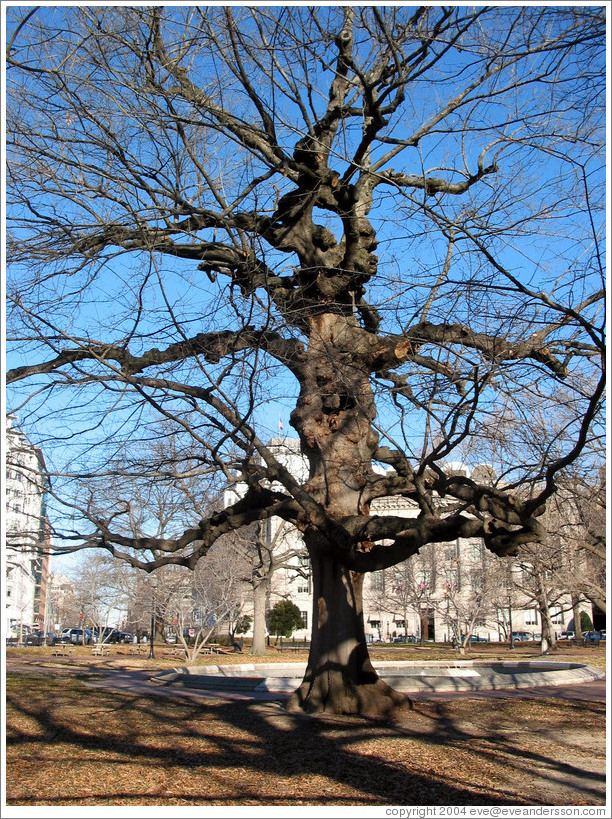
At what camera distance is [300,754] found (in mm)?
7387

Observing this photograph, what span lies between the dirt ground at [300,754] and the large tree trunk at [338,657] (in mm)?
342

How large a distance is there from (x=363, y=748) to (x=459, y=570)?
1202 inches

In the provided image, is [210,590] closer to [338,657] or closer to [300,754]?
[338,657]

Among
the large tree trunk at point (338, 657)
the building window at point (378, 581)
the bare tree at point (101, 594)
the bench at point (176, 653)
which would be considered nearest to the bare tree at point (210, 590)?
the bench at point (176, 653)

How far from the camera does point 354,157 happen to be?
1014 cm

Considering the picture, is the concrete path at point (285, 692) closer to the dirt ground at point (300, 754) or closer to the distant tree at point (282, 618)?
the dirt ground at point (300, 754)

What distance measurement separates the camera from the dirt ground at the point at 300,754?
19.3ft

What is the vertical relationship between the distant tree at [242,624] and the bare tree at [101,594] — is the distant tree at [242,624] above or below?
below

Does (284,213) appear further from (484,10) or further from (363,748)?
(363,748)

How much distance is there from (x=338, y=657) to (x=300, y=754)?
2672 mm

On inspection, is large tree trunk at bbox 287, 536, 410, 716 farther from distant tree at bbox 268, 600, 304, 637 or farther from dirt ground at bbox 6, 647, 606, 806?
distant tree at bbox 268, 600, 304, 637

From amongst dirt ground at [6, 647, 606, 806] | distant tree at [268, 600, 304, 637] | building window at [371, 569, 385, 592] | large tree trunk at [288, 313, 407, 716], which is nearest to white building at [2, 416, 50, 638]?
dirt ground at [6, 647, 606, 806]

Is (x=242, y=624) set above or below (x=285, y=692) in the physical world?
below

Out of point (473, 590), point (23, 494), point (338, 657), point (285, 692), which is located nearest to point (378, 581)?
point (473, 590)
